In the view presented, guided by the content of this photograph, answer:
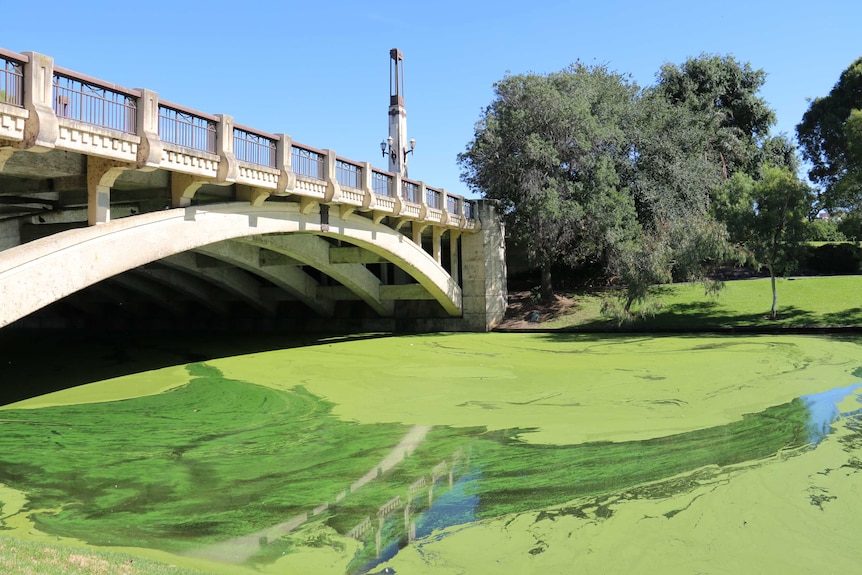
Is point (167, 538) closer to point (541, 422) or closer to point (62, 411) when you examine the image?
point (541, 422)

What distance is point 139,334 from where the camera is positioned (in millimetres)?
27906

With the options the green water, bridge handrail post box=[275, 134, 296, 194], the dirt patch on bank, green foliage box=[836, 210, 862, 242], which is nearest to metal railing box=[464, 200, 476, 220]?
the dirt patch on bank

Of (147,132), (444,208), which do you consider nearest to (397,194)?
(444,208)

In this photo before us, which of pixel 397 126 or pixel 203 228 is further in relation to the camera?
pixel 397 126

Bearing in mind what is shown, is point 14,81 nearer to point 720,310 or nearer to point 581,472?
point 581,472

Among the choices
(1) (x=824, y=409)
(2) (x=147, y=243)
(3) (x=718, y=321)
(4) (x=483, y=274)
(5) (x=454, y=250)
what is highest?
(5) (x=454, y=250)

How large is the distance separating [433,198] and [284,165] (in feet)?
30.1

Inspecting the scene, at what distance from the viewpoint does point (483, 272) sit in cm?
2739

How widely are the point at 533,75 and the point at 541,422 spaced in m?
19.8

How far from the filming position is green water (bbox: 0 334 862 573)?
5.72 metres

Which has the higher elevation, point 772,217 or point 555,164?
point 555,164

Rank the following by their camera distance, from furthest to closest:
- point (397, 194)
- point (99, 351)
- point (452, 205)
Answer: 1. point (452, 205)
2. point (99, 351)
3. point (397, 194)

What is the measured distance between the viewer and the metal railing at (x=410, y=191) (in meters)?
21.9

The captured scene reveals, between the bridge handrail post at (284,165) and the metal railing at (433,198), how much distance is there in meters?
8.10
